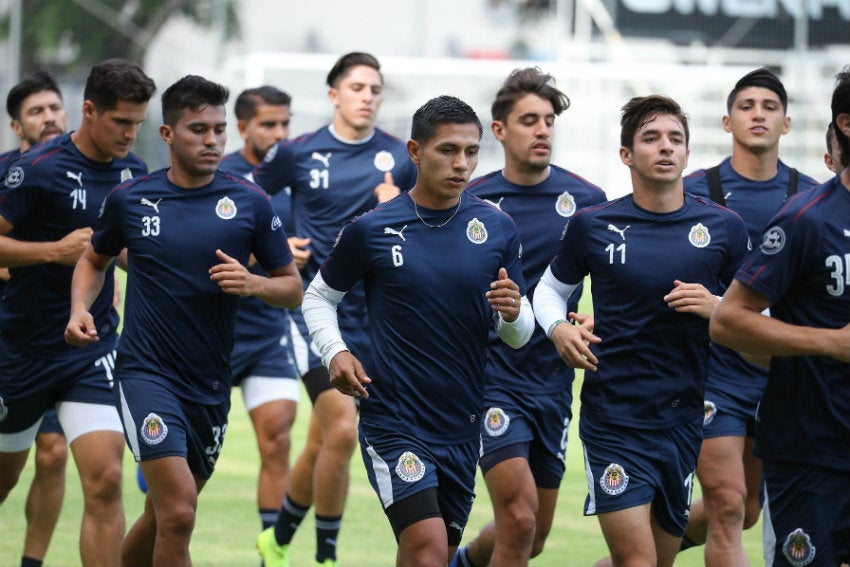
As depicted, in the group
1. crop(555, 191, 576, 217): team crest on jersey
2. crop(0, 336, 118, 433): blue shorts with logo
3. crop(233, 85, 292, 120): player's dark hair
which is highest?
crop(233, 85, 292, 120): player's dark hair

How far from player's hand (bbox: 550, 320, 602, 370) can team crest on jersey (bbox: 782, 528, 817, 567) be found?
47.8 inches

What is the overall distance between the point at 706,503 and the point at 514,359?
44.3 inches

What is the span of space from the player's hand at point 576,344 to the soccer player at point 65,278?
215 cm

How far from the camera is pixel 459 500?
590 cm

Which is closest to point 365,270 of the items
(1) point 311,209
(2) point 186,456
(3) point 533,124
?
(2) point 186,456

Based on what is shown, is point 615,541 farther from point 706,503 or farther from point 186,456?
point 186,456

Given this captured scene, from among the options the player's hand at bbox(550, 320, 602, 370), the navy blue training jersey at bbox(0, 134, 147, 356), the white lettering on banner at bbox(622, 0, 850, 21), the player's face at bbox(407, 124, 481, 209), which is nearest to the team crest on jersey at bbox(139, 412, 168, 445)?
the navy blue training jersey at bbox(0, 134, 147, 356)

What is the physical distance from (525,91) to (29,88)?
3498mm

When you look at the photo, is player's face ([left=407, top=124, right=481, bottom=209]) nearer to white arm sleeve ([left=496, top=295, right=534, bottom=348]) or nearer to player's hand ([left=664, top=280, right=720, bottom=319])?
white arm sleeve ([left=496, top=295, right=534, bottom=348])

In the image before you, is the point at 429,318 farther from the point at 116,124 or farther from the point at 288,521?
the point at 288,521

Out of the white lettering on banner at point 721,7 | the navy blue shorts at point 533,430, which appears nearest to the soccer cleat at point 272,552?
the navy blue shorts at point 533,430

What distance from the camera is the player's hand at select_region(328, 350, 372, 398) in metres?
5.61

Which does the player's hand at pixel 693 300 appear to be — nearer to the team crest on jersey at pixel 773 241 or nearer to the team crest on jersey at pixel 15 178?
the team crest on jersey at pixel 773 241

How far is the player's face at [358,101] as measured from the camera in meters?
8.92
